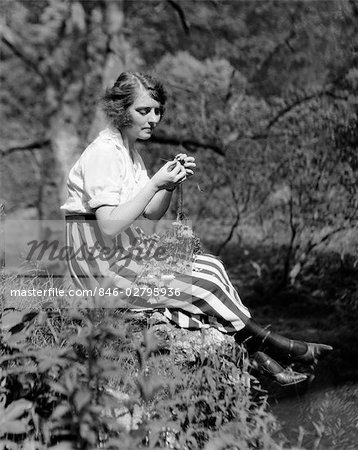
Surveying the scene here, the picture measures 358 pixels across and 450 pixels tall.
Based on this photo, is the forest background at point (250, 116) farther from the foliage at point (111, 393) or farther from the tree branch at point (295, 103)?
the foliage at point (111, 393)

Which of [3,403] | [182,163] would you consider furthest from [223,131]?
[3,403]

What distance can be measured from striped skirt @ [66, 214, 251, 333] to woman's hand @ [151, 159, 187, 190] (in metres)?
0.39

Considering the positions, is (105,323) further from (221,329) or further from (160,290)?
(221,329)

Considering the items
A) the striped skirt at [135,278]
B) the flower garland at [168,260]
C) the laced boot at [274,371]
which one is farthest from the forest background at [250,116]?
the flower garland at [168,260]

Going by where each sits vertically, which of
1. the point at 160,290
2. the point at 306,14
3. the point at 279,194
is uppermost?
the point at 306,14

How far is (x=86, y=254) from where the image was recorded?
3.37 metres

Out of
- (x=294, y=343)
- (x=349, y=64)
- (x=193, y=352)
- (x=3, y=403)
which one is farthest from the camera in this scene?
(x=349, y=64)

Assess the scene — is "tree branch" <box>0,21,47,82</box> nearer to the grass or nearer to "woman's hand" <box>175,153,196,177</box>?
the grass

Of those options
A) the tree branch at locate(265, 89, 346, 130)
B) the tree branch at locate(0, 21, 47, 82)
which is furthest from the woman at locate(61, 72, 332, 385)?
the tree branch at locate(0, 21, 47, 82)

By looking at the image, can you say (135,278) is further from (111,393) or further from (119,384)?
(111,393)

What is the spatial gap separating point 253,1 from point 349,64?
6.68 feet

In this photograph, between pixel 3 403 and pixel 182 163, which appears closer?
pixel 3 403

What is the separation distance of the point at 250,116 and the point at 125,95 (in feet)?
12.5

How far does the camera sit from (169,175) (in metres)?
3.15
